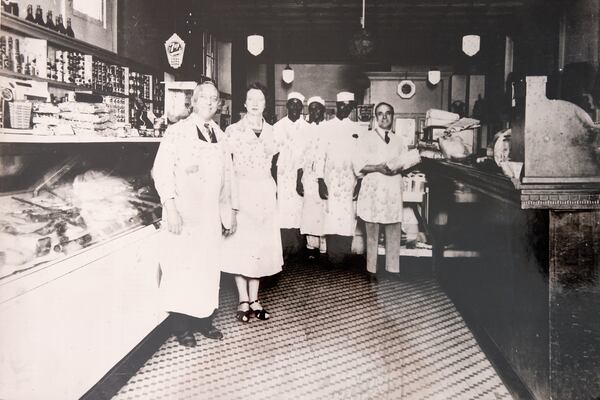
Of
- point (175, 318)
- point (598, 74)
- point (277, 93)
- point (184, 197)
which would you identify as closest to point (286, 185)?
point (277, 93)

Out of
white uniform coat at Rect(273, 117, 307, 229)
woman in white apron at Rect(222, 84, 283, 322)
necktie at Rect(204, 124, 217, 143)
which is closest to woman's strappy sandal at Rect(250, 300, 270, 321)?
woman in white apron at Rect(222, 84, 283, 322)

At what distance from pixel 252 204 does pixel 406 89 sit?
4.22ft

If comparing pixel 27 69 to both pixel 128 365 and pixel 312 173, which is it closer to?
pixel 128 365

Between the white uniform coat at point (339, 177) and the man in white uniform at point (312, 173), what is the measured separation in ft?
0.13

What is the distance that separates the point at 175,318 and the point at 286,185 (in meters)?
1.15

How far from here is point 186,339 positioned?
9.29ft

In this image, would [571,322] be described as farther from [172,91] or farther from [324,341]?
[172,91]

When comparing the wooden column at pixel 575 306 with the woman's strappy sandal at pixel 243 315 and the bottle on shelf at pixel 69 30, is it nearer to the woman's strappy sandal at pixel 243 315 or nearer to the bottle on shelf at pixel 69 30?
the woman's strappy sandal at pixel 243 315

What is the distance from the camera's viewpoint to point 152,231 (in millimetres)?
2723

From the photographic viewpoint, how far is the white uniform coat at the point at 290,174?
3465 mm

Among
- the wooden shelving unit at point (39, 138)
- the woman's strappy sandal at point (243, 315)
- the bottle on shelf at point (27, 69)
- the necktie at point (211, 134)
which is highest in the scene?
the bottle on shelf at point (27, 69)

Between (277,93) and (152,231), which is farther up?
(277,93)

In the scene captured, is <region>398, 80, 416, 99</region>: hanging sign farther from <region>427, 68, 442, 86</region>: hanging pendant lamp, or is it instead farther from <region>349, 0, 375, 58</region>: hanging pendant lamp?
<region>349, 0, 375, 58</region>: hanging pendant lamp

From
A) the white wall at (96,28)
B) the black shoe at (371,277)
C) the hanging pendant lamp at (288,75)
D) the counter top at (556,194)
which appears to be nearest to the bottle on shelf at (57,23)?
the white wall at (96,28)
